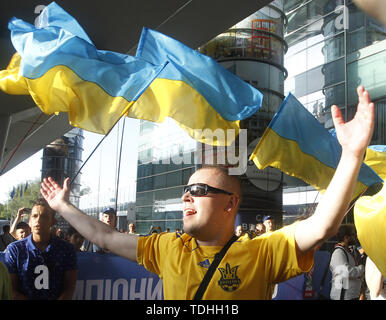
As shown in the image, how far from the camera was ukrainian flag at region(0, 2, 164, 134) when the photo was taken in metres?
4.35

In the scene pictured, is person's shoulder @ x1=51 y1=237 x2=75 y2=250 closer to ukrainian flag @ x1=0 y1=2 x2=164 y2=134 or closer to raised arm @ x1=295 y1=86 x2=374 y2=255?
ukrainian flag @ x1=0 y1=2 x2=164 y2=134

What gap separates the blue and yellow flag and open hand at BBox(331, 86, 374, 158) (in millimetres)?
3477

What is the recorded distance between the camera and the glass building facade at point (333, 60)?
51.7 feet

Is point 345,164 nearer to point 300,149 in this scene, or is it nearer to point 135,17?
point 300,149

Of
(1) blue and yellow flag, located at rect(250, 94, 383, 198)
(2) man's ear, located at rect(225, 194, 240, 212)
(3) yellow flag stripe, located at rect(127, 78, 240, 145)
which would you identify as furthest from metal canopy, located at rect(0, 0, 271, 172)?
(2) man's ear, located at rect(225, 194, 240, 212)

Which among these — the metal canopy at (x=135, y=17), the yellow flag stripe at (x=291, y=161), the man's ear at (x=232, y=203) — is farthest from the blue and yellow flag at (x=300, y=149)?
the man's ear at (x=232, y=203)

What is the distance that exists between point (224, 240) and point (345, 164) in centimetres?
79

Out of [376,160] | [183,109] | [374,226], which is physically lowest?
[374,226]

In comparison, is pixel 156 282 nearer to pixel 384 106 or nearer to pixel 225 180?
pixel 225 180

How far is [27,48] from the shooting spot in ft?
14.3

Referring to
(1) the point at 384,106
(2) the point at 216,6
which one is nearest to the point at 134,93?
(2) the point at 216,6

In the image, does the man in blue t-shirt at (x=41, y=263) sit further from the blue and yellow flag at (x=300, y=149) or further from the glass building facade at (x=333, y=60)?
the glass building facade at (x=333, y=60)

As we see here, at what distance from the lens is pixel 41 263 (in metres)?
3.85

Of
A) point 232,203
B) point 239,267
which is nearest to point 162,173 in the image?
point 232,203
